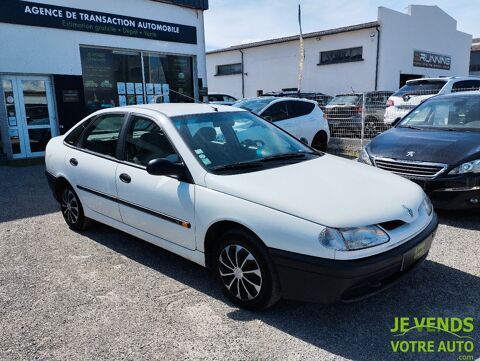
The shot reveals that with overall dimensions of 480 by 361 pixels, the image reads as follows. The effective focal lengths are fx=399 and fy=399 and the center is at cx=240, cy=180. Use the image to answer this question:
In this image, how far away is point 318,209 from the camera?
8.80ft

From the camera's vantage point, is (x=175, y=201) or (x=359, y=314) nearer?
(x=359, y=314)

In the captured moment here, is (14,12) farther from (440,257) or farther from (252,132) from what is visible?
(440,257)

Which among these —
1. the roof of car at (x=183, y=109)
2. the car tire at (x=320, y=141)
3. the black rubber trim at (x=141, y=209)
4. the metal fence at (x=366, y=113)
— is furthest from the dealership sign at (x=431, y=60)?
the black rubber trim at (x=141, y=209)

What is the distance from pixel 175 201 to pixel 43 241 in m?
2.29

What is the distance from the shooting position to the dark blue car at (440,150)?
15.3ft

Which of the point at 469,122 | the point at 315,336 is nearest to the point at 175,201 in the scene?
the point at 315,336

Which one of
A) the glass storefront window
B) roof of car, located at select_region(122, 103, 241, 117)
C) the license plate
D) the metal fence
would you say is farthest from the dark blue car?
the glass storefront window

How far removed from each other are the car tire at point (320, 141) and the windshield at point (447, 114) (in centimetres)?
359

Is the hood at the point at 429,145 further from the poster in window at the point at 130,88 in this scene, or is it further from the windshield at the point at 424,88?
the poster in window at the point at 130,88

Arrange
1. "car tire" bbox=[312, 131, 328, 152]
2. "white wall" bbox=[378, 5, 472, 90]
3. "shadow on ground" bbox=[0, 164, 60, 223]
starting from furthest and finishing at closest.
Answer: "white wall" bbox=[378, 5, 472, 90]
"car tire" bbox=[312, 131, 328, 152]
"shadow on ground" bbox=[0, 164, 60, 223]

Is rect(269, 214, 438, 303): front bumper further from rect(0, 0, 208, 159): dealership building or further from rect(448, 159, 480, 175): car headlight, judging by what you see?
rect(0, 0, 208, 159): dealership building

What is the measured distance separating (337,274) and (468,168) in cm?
302

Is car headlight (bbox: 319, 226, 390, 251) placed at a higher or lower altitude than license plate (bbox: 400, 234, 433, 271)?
higher

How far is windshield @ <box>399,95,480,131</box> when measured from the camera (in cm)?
565
